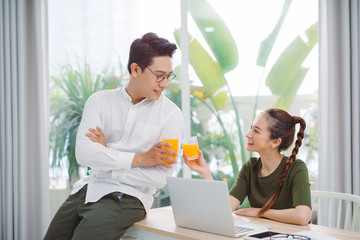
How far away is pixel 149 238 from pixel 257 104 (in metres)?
2.30

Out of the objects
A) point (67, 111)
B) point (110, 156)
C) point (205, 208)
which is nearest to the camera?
point (205, 208)

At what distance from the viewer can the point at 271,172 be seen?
2141 mm

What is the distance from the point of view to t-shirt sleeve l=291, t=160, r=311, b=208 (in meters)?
1.92

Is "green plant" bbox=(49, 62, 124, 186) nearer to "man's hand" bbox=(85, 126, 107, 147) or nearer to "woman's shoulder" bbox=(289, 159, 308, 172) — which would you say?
"man's hand" bbox=(85, 126, 107, 147)

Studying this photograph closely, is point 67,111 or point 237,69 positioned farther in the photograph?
point 237,69

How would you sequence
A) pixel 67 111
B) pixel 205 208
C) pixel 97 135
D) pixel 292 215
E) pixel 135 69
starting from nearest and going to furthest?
pixel 205 208 < pixel 292 215 < pixel 97 135 < pixel 135 69 < pixel 67 111

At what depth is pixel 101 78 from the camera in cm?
384

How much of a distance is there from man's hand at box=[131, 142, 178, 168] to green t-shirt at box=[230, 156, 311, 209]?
461 millimetres

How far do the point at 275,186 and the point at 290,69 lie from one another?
76.7 inches

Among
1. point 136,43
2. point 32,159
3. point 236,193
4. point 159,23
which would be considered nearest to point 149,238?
point 236,193

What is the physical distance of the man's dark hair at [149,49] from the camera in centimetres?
210

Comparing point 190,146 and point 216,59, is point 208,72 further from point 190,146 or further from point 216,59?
point 190,146

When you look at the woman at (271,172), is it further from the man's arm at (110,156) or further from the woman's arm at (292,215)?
the man's arm at (110,156)

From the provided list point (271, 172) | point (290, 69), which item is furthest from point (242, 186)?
point (290, 69)
